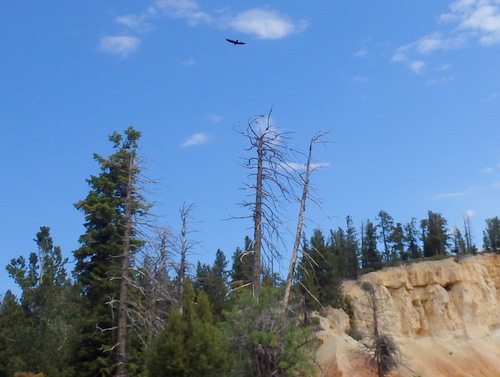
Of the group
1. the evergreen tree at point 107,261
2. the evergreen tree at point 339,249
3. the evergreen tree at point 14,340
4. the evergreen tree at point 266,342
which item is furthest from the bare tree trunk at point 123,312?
the evergreen tree at point 339,249

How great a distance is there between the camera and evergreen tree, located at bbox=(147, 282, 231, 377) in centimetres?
1666

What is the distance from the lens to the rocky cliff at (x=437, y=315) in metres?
50.2

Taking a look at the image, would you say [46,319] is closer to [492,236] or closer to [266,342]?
[266,342]

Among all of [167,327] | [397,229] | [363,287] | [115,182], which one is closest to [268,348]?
[167,327]

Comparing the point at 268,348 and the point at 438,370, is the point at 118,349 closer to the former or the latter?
the point at 268,348

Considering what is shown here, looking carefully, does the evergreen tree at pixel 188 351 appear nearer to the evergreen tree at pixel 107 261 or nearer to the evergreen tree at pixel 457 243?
the evergreen tree at pixel 107 261

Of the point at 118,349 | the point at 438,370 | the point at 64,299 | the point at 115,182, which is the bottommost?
the point at 438,370

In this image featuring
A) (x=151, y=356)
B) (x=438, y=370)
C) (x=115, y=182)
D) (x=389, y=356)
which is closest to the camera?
(x=151, y=356)

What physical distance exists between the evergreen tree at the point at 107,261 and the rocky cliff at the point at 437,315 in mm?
21934

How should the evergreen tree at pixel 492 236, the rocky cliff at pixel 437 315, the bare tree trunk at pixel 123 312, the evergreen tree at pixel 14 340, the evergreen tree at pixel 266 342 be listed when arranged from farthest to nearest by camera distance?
the evergreen tree at pixel 492 236 < the rocky cliff at pixel 437 315 < the bare tree trunk at pixel 123 312 < the evergreen tree at pixel 14 340 < the evergreen tree at pixel 266 342

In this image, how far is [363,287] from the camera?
186 ft

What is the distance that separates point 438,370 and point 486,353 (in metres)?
7.75

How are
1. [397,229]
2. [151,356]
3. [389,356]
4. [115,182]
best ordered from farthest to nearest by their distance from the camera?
1. [397,229]
2. [389,356]
3. [115,182]
4. [151,356]

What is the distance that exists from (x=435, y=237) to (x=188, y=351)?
58630 mm
